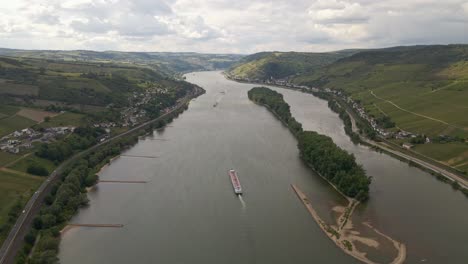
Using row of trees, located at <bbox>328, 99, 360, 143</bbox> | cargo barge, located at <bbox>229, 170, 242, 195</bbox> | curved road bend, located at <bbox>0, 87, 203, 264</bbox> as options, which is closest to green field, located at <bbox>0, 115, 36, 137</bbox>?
curved road bend, located at <bbox>0, 87, 203, 264</bbox>

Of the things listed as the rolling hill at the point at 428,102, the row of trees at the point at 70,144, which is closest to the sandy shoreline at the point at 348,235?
the rolling hill at the point at 428,102

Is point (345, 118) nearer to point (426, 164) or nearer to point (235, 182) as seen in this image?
point (426, 164)

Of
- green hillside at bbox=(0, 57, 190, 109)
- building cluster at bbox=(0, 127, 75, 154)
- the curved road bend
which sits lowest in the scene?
the curved road bend

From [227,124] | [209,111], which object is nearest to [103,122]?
[227,124]

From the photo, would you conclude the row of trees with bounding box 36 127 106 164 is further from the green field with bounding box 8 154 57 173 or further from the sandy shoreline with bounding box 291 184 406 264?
the sandy shoreline with bounding box 291 184 406 264

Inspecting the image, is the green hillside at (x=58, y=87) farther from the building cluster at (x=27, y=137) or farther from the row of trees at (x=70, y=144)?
the row of trees at (x=70, y=144)

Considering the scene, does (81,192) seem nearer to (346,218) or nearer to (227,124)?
(346,218)

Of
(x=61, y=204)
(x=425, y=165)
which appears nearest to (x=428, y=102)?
(x=425, y=165)
